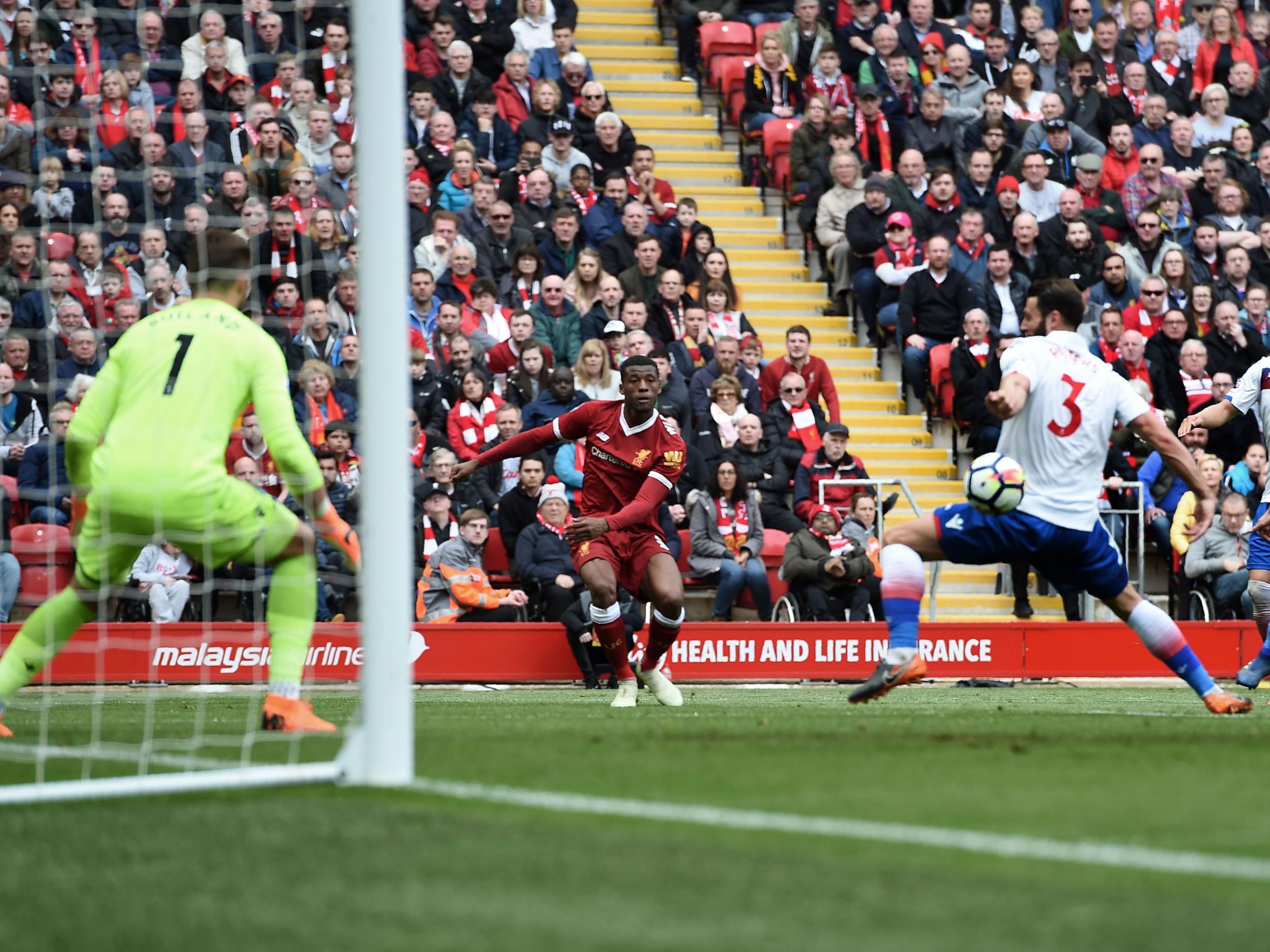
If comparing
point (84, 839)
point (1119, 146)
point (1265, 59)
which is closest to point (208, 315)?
point (84, 839)

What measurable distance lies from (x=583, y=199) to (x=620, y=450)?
8437mm

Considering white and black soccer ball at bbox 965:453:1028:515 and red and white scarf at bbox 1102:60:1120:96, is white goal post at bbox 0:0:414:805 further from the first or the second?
red and white scarf at bbox 1102:60:1120:96

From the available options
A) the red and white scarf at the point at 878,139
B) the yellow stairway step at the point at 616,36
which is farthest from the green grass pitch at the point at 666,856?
the yellow stairway step at the point at 616,36

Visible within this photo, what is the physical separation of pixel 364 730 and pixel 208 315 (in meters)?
2.38

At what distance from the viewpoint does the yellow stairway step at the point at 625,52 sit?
23922 millimetres

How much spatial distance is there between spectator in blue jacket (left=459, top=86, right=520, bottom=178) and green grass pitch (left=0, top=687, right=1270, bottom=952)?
12482mm

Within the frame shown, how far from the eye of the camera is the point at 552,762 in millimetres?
6922

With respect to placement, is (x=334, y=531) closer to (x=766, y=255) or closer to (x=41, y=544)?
(x=41, y=544)

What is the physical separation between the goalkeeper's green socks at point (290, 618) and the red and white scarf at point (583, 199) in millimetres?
11973

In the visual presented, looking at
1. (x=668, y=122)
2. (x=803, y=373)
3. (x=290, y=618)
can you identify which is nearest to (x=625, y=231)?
→ (x=803, y=373)

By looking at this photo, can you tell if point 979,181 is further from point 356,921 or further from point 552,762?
point 356,921

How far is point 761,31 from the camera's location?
2319cm

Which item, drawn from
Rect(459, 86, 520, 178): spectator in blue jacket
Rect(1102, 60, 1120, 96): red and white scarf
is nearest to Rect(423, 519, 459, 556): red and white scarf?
Rect(459, 86, 520, 178): spectator in blue jacket

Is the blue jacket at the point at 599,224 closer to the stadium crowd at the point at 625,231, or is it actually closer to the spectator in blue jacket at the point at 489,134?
the stadium crowd at the point at 625,231
